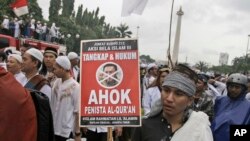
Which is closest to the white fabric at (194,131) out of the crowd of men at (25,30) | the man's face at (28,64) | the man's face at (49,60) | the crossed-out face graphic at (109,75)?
the crossed-out face graphic at (109,75)

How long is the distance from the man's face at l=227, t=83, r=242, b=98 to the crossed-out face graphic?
74.8 inches

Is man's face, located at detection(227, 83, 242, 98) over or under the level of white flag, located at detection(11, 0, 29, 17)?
under

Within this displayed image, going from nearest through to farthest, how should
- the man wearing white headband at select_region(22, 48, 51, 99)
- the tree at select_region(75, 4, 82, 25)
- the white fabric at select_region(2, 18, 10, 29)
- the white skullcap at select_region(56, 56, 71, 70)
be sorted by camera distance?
the man wearing white headband at select_region(22, 48, 51, 99) < the white skullcap at select_region(56, 56, 71, 70) < the white fabric at select_region(2, 18, 10, 29) < the tree at select_region(75, 4, 82, 25)

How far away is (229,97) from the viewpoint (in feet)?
17.5

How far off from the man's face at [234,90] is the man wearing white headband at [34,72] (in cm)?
222

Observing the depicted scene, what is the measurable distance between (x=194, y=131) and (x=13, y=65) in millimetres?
3764

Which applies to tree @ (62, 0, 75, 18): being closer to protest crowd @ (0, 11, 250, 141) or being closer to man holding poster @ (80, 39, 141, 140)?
protest crowd @ (0, 11, 250, 141)

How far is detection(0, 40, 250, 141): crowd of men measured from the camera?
2744 mm

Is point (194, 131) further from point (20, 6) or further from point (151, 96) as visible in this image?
point (20, 6)

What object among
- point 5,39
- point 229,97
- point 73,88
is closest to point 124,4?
point 73,88

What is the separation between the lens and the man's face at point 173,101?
2738 mm

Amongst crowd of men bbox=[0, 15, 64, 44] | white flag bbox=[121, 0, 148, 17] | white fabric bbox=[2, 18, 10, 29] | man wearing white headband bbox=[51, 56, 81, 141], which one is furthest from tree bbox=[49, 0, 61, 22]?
white flag bbox=[121, 0, 148, 17]

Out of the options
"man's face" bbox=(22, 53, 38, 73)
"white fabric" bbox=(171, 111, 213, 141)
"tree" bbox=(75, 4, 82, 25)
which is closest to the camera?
"white fabric" bbox=(171, 111, 213, 141)

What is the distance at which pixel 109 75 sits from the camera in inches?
155
